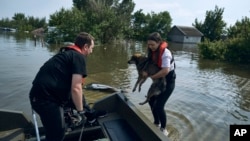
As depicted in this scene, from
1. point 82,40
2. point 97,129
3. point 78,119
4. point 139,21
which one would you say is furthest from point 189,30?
point 82,40

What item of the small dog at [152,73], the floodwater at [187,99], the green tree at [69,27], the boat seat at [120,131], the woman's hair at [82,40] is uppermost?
the green tree at [69,27]

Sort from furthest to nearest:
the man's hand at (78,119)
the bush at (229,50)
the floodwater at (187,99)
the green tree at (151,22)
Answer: the green tree at (151,22), the bush at (229,50), the floodwater at (187,99), the man's hand at (78,119)

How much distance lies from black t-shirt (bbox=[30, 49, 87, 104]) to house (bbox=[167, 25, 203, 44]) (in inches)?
2097

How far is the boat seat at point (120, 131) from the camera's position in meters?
4.35

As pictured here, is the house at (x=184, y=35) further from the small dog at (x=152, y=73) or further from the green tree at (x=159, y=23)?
the small dog at (x=152, y=73)

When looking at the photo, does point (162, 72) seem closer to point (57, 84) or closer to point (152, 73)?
point (152, 73)

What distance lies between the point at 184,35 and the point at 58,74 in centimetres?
5340

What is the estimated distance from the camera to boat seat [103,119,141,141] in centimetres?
435

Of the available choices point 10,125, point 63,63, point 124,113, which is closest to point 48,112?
point 63,63

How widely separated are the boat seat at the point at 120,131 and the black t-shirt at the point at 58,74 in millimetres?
1572

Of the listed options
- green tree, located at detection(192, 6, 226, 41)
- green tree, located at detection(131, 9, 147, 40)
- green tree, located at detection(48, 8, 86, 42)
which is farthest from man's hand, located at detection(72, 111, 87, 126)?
green tree, located at detection(131, 9, 147, 40)

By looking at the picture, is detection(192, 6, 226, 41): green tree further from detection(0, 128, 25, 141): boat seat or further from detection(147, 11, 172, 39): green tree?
detection(0, 128, 25, 141): boat seat

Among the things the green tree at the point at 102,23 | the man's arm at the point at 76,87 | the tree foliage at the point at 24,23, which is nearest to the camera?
the man's arm at the point at 76,87

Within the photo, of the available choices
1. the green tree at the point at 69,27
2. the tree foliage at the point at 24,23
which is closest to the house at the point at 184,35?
the green tree at the point at 69,27
